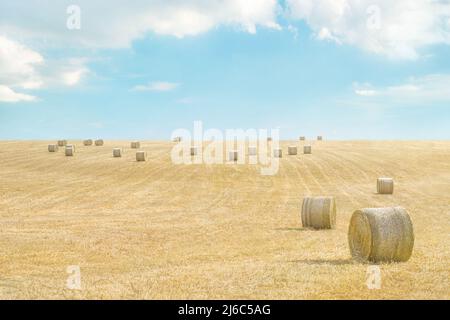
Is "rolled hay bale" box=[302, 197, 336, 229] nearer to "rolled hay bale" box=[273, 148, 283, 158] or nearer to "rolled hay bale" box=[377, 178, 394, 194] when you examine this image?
"rolled hay bale" box=[377, 178, 394, 194]

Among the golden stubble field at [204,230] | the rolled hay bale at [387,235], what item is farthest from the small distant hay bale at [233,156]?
the rolled hay bale at [387,235]

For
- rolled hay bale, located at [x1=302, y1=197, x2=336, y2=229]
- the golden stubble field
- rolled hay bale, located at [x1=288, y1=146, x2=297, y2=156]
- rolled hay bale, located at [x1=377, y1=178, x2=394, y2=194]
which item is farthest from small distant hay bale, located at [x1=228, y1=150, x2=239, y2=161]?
rolled hay bale, located at [x1=302, y1=197, x2=336, y2=229]

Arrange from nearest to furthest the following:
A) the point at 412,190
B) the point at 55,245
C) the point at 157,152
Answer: the point at 55,245 → the point at 412,190 → the point at 157,152

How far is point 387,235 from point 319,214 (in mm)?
8813

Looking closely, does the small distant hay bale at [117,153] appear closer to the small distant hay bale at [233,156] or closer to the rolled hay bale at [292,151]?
the small distant hay bale at [233,156]

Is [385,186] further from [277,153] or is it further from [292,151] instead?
[292,151]

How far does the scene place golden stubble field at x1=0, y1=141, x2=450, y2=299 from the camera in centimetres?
1216

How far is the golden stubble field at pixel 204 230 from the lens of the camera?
39.9 feet
